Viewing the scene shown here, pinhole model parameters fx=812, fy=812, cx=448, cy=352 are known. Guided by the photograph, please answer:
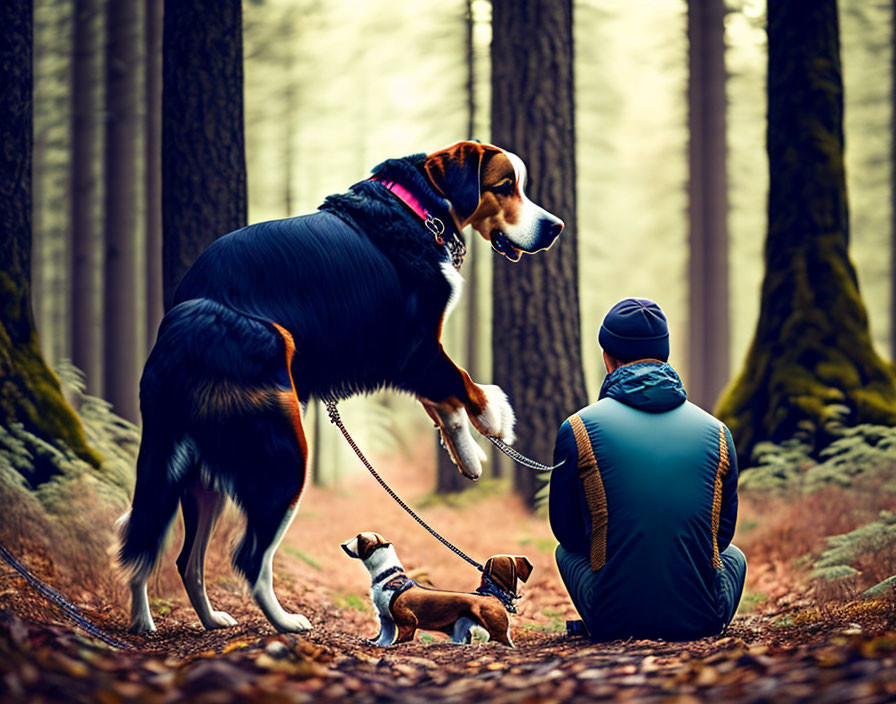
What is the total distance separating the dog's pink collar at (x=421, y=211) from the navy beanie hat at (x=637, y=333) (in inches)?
43.0

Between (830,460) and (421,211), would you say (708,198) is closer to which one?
(830,460)

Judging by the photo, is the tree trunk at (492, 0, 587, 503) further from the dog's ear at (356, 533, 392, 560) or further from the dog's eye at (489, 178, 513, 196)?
the dog's ear at (356, 533, 392, 560)

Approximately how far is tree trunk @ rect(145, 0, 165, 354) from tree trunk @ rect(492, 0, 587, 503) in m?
6.47

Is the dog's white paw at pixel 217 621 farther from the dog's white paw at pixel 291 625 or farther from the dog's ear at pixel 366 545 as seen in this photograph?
the dog's ear at pixel 366 545

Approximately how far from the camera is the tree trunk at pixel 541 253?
8.20m

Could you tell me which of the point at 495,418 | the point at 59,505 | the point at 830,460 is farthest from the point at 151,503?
the point at 830,460

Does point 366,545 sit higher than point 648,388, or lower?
lower

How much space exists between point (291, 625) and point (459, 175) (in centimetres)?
264

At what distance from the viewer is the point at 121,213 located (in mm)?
11672

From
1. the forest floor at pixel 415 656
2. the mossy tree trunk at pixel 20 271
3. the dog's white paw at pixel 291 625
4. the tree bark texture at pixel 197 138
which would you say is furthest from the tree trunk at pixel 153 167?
the dog's white paw at pixel 291 625

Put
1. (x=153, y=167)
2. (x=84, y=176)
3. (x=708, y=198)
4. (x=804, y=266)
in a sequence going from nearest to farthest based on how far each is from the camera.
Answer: (x=804, y=266), (x=153, y=167), (x=84, y=176), (x=708, y=198)

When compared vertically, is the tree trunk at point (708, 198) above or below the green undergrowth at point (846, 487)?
above

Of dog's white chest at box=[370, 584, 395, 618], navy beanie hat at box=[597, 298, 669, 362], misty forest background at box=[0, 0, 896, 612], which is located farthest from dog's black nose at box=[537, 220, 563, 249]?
misty forest background at box=[0, 0, 896, 612]

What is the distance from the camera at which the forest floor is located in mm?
2668
